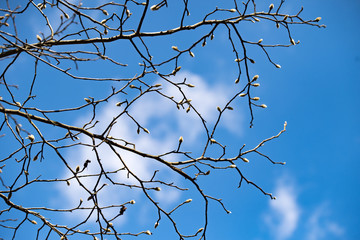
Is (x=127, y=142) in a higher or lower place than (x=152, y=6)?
lower

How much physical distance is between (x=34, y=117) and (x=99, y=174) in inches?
26.8

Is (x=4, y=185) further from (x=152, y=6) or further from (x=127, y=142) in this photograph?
(x=152, y=6)

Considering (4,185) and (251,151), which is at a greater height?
(251,151)

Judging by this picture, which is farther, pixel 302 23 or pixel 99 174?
pixel 302 23

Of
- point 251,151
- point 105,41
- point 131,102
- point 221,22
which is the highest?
point 221,22

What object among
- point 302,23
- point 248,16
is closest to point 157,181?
point 248,16

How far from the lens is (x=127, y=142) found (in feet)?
8.23

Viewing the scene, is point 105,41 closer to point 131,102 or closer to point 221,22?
point 131,102

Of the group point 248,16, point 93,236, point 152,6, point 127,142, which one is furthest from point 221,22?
point 93,236

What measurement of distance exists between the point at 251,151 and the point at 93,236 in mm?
1505

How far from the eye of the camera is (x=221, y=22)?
2.67m

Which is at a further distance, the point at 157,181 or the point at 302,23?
the point at 302,23

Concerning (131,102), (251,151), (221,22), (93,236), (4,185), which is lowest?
(93,236)

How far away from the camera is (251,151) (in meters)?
2.46
